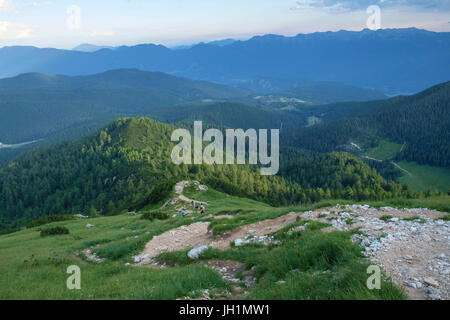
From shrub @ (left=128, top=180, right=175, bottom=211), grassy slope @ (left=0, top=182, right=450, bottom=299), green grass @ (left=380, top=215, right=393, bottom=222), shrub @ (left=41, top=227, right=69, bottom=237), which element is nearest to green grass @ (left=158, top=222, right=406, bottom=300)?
grassy slope @ (left=0, top=182, right=450, bottom=299)

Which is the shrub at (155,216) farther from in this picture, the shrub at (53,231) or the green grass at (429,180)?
the green grass at (429,180)

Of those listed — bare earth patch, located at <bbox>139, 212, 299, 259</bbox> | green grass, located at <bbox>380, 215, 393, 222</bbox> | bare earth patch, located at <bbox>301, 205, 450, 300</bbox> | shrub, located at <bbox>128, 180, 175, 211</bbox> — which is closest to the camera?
bare earth patch, located at <bbox>301, 205, 450, 300</bbox>

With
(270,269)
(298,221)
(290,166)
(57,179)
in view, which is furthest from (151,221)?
(290,166)

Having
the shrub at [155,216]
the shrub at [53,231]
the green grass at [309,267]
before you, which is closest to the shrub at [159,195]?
the shrub at [155,216]

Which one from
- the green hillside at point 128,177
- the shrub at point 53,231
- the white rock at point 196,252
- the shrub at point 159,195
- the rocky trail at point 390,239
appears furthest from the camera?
the green hillside at point 128,177

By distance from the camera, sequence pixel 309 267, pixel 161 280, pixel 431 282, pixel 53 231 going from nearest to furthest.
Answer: pixel 431 282 → pixel 309 267 → pixel 161 280 → pixel 53 231

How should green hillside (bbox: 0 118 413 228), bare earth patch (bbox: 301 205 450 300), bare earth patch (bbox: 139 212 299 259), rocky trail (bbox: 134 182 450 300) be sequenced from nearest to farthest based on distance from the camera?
bare earth patch (bbox: 301 205 450 300)
rocky trail (bbox: 134 182 450 300)
bare earth patch (bbox: 139 212 299 259)
green hillside (bbox: 0 118 413 228)

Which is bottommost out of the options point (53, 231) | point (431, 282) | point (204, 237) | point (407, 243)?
point (53, 231)

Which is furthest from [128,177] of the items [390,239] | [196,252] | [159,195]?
[390,239]

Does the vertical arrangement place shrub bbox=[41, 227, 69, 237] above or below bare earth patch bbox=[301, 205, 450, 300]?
below

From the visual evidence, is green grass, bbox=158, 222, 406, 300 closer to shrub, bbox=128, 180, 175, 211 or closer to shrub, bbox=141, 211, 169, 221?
shrub, bbox=141, 211, 169, 221

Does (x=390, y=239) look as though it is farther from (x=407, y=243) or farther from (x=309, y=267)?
(x=309, y=267)
